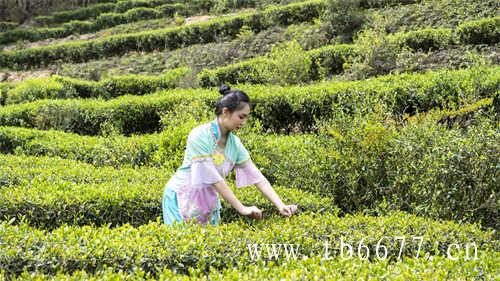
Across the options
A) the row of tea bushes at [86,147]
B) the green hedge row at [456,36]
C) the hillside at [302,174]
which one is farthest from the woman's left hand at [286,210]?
the green hedge row at [456,36]

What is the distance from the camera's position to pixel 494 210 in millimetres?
4766

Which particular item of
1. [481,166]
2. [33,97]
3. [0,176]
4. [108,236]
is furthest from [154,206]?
[33,97]

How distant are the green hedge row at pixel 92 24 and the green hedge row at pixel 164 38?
14.3ft

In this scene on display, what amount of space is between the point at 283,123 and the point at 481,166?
5392mm

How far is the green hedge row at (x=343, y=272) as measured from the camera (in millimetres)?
3115

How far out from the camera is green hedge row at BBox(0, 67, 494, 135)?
26.5 ft

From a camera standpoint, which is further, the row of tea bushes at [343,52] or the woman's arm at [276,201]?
the row of tea bushes at [343,52]

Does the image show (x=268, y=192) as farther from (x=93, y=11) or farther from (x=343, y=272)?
(x=93, y=11)

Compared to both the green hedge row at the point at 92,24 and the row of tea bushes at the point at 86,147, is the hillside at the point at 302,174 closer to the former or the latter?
the row of tea bushes at the point at 86,147

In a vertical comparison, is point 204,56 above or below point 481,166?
below

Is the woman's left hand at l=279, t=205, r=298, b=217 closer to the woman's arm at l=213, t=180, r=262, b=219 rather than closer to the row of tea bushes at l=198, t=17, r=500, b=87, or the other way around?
the woman's arm at l=213, t=180, r=262, b=219

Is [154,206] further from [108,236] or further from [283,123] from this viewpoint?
[283,123]

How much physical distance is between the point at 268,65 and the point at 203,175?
10.7m

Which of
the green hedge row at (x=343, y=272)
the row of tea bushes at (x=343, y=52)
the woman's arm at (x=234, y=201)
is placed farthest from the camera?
the row of tea bushes at (x=343, y=52)
